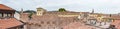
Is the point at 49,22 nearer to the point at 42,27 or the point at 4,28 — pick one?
the point at 42,27

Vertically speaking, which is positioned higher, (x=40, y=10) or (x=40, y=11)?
(x=40, y=10)

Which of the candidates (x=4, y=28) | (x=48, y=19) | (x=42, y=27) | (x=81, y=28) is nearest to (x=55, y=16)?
(x=48, y=19)

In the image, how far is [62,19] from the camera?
153 feet

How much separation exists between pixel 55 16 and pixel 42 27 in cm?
433

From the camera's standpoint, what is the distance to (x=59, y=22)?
4547 cm

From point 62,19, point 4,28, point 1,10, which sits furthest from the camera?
point 62,19

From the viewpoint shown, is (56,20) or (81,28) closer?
(81,28)

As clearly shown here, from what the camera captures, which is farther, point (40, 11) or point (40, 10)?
point (40, 10)

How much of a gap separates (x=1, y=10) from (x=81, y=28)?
8878 millimetres

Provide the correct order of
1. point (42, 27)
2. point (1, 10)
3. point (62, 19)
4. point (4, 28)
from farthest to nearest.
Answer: point (62, 19) < point (42, 27) < point (1, 10) < point (4, 28)

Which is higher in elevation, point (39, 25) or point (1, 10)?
point (1, 10)

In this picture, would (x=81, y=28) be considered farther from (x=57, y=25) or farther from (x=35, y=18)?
(x=35, y=18)

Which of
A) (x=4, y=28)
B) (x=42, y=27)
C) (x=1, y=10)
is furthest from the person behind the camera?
(x=42, y=27)

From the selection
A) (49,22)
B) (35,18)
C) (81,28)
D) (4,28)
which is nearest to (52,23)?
(49,22)
